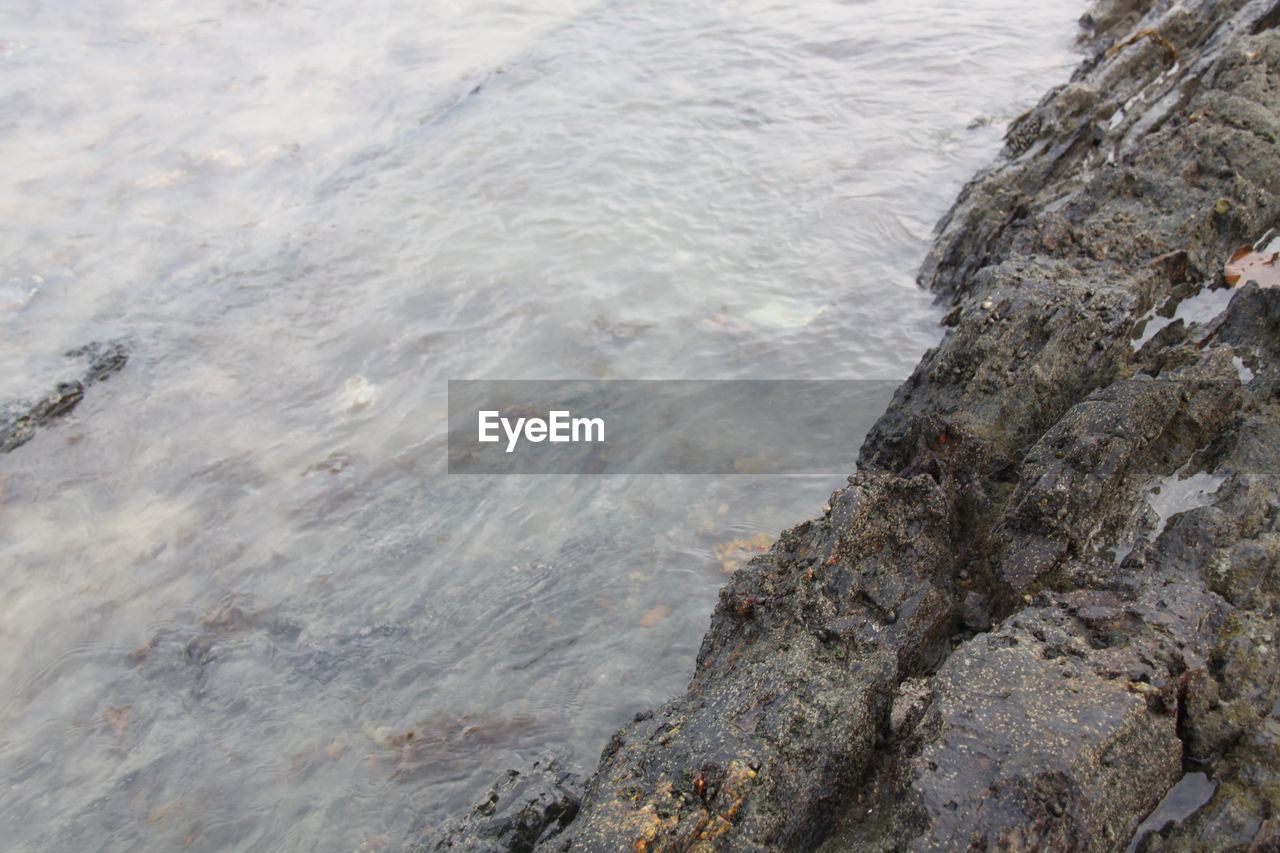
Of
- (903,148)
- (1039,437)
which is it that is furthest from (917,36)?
(1039,437)

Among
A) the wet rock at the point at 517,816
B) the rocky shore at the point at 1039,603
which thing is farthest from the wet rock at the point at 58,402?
the rocky shore at the point at 1039,603

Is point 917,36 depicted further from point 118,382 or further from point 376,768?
point 376,768

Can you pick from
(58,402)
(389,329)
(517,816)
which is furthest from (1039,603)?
(58,402)

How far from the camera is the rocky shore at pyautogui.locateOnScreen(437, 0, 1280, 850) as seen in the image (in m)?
3.23

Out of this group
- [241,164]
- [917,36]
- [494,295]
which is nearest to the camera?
[494,295]

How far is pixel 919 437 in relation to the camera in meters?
5.12

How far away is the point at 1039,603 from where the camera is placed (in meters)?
3.88

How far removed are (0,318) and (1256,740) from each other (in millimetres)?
9132

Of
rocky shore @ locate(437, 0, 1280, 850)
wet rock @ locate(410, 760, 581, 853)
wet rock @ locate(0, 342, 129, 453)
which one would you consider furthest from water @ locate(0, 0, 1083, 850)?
rocky shore @ locate(437, 0, 1280, 850)

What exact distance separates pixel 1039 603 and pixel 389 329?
19.9 ft

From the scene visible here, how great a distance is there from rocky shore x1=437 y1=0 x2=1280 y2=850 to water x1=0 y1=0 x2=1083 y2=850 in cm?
149

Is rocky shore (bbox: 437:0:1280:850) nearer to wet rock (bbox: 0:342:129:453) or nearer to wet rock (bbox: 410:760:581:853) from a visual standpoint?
wet rock (bbox: 410:760:581:853)

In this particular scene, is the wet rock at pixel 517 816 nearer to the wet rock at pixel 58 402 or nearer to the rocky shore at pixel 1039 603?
the rocky shore at pixel 1039 603

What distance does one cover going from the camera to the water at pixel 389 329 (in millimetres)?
5379
